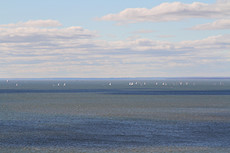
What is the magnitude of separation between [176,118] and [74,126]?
20.8m

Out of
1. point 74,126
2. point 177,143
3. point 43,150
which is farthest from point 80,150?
point 74,126

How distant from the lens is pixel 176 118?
7769cm

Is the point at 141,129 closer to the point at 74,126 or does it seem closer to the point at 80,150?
the point at 74,126

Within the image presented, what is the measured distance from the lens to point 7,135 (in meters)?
55.9

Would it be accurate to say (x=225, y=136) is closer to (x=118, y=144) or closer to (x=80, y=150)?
(x=118, y=144)

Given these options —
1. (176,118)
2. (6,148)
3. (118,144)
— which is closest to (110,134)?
(118,144)

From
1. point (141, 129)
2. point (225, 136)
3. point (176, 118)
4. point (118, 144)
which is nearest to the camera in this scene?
point (118, 144)

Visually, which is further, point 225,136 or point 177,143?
point 225,136

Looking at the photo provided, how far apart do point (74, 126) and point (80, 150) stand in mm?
19879

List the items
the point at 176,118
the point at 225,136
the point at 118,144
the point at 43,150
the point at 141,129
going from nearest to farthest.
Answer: the point at 43,150, the point at 118,144, the point at 225,136, the point at 141,129, the point at 176,118

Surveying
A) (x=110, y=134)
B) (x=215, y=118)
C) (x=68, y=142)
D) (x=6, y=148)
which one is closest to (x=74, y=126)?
(x=110, y=134)

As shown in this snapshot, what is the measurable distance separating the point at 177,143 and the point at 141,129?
12349 millimetres

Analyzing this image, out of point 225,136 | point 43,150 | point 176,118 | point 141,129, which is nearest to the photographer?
point 43,150

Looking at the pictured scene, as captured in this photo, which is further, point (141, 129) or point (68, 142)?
point (141, 129)
